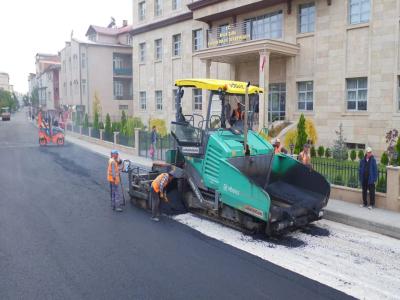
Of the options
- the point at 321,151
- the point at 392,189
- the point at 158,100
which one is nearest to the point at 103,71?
the point at 158,100

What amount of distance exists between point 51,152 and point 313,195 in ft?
61.2

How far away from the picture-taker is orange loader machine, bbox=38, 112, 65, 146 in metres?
28.1

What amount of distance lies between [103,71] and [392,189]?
1627 inches

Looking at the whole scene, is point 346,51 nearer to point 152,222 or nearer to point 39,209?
point 152,222

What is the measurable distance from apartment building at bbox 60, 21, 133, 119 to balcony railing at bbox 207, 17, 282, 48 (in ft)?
79.6

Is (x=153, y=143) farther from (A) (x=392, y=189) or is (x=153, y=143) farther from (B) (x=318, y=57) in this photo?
(A) (x=392, y=189)

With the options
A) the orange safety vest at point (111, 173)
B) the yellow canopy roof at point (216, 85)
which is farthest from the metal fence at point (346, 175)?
the orange safety vest at point (111, 173)

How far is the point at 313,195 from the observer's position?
31.3 feet

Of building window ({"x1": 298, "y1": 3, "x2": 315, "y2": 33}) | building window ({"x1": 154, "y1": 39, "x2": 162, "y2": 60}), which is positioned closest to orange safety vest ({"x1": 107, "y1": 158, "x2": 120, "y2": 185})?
building window ({"x1": 298, "y1": 3, "x2": 315, "y2": 33})

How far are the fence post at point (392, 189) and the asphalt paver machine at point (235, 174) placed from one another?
6.81 ft

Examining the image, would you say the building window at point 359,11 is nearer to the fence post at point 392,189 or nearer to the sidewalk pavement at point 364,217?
the fence post at point 392,189

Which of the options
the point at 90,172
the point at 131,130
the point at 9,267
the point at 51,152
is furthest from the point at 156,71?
the point at 9,267

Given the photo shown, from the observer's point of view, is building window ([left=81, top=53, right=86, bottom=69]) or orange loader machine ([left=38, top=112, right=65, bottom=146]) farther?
building window ([left=81, top=53, right=86, bottom=69])

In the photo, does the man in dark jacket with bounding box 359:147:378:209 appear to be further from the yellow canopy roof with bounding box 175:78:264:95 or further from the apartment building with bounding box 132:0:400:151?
the apartment building with bounding box 132:0:400:151
